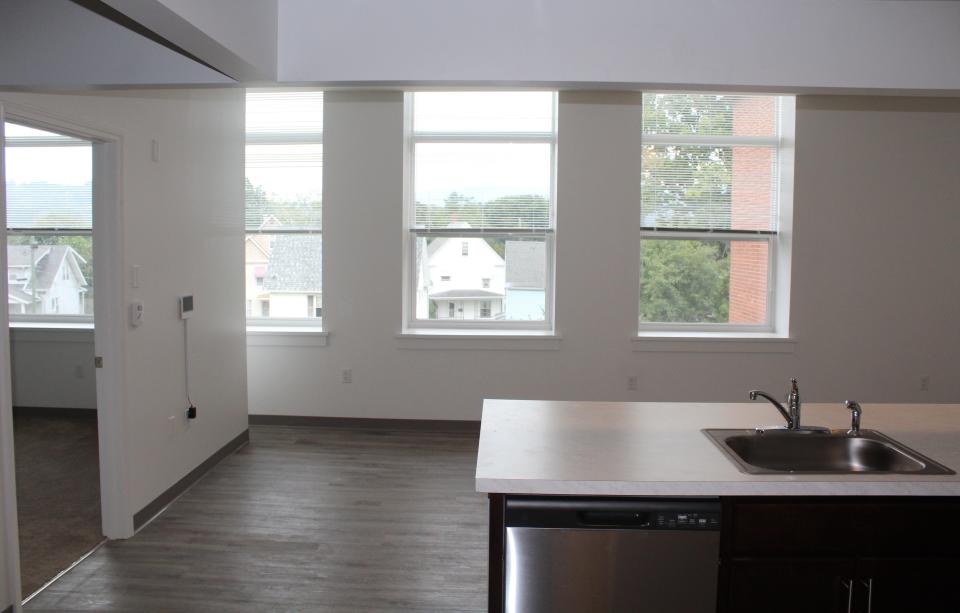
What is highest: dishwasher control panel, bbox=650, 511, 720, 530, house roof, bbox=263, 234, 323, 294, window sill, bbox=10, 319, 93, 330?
house roof, bbox=263, 234, 323, 294

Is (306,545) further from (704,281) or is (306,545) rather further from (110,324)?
(704,281)

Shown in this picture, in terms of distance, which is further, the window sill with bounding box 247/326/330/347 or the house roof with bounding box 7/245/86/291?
the house roof with bounding box 7/245/86/291

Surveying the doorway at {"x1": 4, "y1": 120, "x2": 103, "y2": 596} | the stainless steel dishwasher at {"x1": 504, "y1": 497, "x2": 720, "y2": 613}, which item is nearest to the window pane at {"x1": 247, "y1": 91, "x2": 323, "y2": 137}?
the doorway at {"x1": 4, "y1": 120, "x2": 103, "y2": 596}

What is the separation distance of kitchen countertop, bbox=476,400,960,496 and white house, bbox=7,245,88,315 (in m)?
4.72

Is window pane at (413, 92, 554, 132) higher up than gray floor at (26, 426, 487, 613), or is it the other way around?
window pane at (413, 92, 554, 132)

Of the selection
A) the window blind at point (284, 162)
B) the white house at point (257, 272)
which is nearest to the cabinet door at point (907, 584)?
the window blind at point (284, 162)

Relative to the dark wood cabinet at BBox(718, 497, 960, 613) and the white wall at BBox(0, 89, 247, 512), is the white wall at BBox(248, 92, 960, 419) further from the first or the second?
the dark wood cabinet at BBox(718, 497, 960, 613)

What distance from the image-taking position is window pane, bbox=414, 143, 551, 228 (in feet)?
17.5

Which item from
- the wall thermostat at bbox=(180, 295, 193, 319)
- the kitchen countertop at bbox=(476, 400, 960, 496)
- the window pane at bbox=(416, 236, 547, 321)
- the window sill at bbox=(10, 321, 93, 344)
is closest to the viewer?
the kitchen countertop at bbox=(476, 400, 960, 496)

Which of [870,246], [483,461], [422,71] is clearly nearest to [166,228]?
[422,71]

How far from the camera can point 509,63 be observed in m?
2.28

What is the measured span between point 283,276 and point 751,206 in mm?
3871

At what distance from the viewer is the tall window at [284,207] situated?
5.39m

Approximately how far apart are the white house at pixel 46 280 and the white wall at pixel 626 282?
1.87m
